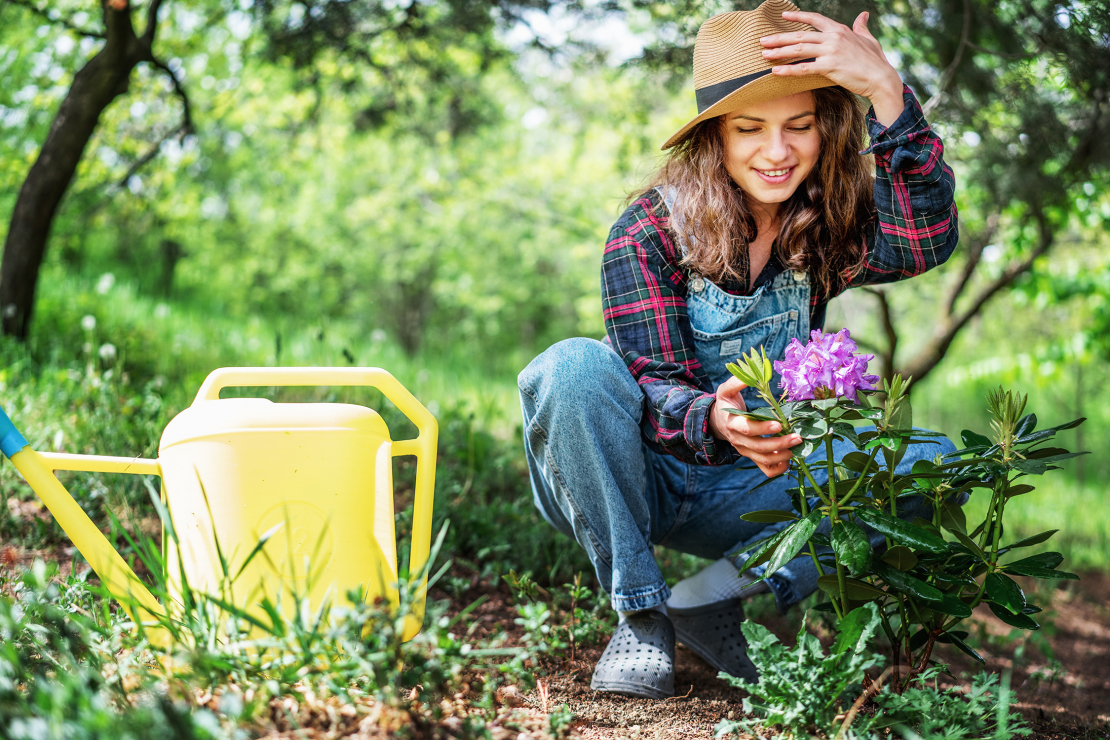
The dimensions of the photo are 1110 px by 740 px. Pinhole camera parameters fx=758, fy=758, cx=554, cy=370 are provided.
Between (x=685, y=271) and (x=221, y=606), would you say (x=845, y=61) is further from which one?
(x=221, y=606)

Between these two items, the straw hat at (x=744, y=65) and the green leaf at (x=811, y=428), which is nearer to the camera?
the green leaf at (x=811, y=428)

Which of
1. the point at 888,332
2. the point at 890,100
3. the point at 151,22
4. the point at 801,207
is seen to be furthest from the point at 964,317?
the point at 151,22

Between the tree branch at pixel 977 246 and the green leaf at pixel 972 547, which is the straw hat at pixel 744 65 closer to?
the green leaf at pixel 972 547

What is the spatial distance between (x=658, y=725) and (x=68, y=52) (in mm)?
5128

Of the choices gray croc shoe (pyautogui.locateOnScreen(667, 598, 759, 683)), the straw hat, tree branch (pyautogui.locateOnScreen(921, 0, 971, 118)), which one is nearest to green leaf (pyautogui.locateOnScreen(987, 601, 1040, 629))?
gray croc shoe (pyautogui.locateOnScreen(667, 598, 759, 683))

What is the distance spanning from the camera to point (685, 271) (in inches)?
75.4

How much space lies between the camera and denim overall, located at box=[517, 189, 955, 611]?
1672mm

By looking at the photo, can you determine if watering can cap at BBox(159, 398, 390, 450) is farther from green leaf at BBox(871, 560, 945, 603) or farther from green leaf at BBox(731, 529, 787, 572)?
green leaf at BBox(871, 560, 945, 603)

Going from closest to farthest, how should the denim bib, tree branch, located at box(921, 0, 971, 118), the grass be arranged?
the grass < the denim bib < tree branch, located at box(921, 0, 971, 118)

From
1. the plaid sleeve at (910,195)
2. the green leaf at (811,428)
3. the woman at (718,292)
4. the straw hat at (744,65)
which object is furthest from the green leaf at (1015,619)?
the straw hat at (744,65)

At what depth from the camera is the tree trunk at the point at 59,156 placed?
3.19m

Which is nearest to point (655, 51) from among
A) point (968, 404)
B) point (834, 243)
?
point (834, 243)

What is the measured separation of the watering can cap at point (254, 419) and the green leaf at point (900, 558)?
3.21ft

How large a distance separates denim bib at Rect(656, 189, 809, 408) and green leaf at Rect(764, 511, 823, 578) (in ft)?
2.17
